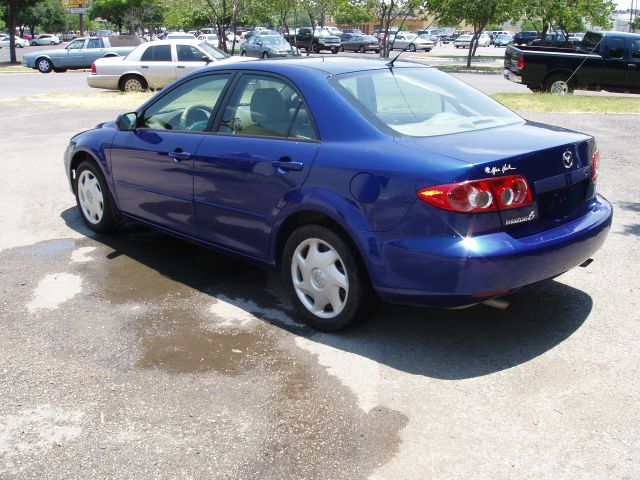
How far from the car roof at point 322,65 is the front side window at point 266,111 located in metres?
0.09

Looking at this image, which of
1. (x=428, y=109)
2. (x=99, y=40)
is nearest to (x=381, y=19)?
(x=99, y=40)

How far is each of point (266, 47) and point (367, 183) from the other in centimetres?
3297

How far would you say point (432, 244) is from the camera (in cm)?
367

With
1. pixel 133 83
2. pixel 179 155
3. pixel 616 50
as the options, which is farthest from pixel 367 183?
pixel 616 50

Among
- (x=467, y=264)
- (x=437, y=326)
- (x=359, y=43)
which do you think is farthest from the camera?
(x=359, y=43)

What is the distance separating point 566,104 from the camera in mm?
14562

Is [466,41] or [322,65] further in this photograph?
[466,41]

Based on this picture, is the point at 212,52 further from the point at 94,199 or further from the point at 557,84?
the point at 94,199

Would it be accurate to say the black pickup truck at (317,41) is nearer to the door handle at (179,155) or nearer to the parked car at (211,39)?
the parked car at (211,39)

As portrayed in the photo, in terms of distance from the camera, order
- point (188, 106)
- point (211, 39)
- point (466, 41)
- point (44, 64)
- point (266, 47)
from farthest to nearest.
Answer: point (466, 41) → point (211, 39) → point (266, 47) → point (44, 64) → point (188, 106)

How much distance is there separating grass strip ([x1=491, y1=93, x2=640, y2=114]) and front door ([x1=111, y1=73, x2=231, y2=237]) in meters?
9.63

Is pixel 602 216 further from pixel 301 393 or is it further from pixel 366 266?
pixel 301 393

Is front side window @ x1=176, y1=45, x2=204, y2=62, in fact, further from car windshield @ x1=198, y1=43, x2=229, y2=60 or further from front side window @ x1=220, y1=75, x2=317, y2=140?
front side window @ x1=220, y1=75, x2=317, y2=140

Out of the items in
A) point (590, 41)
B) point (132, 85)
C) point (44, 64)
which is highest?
point (590, 41)
